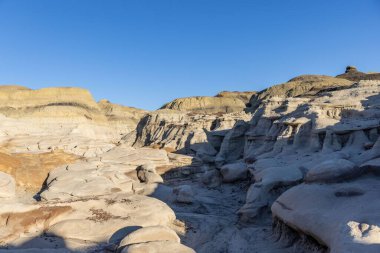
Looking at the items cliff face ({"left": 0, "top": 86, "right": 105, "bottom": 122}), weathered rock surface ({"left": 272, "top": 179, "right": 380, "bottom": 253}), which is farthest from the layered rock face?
weathered rock surface ({"left": 272, "top": 179, "right": 380, "bottom": 253})

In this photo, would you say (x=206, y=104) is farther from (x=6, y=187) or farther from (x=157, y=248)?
(x=157, y=248)

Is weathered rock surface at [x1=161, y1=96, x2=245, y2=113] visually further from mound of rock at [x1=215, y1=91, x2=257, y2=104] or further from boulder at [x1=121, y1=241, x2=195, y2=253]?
boulder at [x1=121, y1=241, x2=195, y2=253]

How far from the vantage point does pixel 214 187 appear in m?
19.7

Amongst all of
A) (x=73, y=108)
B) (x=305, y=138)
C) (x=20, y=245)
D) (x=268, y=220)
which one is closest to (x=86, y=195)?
(x=20, y=245)

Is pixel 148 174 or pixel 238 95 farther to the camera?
pixel 238 95

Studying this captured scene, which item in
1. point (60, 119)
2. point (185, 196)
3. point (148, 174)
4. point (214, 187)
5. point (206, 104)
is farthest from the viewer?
point (206, 104)

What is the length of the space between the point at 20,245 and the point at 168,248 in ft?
16.4

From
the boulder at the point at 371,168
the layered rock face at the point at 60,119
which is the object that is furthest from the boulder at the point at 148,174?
the boulder at the point at 371,168

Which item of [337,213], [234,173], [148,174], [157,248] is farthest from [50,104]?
[337,213]

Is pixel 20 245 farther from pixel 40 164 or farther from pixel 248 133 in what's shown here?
pixel 248 133

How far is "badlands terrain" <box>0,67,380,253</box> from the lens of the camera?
9312mm

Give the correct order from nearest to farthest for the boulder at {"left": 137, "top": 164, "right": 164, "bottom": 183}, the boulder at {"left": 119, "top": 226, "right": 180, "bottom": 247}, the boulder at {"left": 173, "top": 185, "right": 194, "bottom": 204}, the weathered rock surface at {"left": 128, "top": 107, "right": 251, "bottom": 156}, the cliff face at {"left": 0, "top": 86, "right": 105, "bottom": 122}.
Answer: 1. the boulder at {"left": 119, "top": 226, "right": 180, "bottom": 247}
2. the boulder at {"left": 173, "top": 185, "right": 194, "bottom": 204}
3. the boulder at {"left": 137, "top": 164, "right": 164, "bottom": 183}
4. the weathered rock surface at {"left": 128, "top": 107, "right": 251, "bottom": 156}
5. the cliff face at {"left": 0, "top": 86, "right": 105, "bottom": 122}

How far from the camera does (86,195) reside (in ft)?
52.6

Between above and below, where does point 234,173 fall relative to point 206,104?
below
